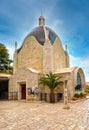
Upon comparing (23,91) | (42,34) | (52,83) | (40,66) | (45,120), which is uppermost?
(42,34)

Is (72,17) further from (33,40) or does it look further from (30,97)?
(33,40)

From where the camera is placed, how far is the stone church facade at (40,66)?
21.1 m

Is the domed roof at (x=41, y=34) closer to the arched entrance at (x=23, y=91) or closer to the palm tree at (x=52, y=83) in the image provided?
the arched entrance at (x=23, y=91)

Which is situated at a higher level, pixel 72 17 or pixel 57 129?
pixel 72 17

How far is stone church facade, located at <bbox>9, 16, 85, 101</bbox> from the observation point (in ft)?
69.2

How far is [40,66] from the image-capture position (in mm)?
24188

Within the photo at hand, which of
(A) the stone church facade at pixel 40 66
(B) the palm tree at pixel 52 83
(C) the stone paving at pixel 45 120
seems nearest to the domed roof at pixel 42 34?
(A) the stone church facade at pixel 40 66

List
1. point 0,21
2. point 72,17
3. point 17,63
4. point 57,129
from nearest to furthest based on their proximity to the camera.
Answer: point 57,129, point 72,17, point 0,21, point 17,63

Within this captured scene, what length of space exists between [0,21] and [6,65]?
20132mm

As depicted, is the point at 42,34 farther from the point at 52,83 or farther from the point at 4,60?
the point at 4,60

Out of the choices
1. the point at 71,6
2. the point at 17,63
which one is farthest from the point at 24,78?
the point at 71,6

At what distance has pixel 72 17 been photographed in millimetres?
13023

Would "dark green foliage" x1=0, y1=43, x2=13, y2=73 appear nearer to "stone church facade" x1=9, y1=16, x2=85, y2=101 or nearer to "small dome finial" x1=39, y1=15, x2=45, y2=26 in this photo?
"stone church facade" x1=9, y1=16, x2=85, y2=101

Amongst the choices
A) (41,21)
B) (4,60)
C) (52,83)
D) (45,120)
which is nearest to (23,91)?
(52,83)
